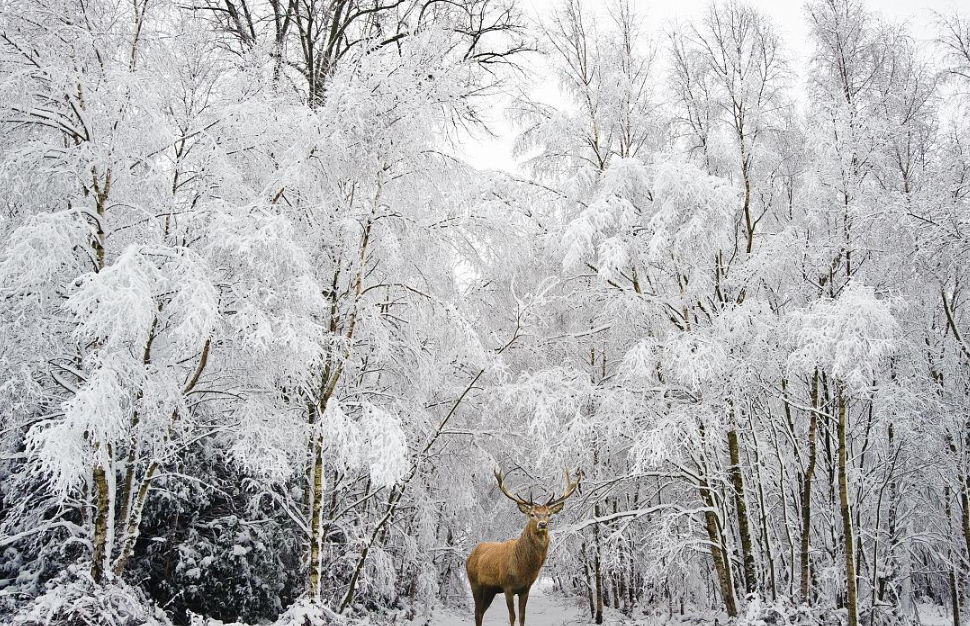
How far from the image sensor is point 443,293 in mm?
6836

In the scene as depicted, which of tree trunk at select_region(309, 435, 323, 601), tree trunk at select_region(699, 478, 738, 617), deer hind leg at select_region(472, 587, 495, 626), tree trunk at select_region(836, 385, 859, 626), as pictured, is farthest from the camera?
tree trunk at select_region(699, 478, 738, 617)

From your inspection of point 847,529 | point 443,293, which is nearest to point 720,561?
point 847,529

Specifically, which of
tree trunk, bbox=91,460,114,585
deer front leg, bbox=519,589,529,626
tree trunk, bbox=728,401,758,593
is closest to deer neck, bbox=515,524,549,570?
deer front leg, bbox=519,589,529,626

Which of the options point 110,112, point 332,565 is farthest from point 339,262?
point 332,565

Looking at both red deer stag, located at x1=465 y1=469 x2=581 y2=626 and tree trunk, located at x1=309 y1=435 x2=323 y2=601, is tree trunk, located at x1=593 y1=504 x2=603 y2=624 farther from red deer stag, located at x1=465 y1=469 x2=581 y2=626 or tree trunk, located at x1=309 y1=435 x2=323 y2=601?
tree trunk, located at x1=309 y1=435 x2=323 y2=601

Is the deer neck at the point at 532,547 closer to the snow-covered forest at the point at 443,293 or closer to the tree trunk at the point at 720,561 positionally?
the snow-covered forest at the point at 443,293

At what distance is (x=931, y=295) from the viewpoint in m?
7.90

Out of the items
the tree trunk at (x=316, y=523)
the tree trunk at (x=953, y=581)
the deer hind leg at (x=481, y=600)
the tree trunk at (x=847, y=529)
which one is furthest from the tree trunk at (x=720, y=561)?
the tree trunk at (x=316, y=523)

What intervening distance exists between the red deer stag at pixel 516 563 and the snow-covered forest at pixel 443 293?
3.86ft

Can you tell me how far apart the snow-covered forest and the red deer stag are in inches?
46.4

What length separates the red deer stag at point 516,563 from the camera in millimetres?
5465

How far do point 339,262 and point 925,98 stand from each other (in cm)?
762

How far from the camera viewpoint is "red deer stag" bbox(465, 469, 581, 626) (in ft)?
17.9

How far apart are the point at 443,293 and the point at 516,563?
3.04m
